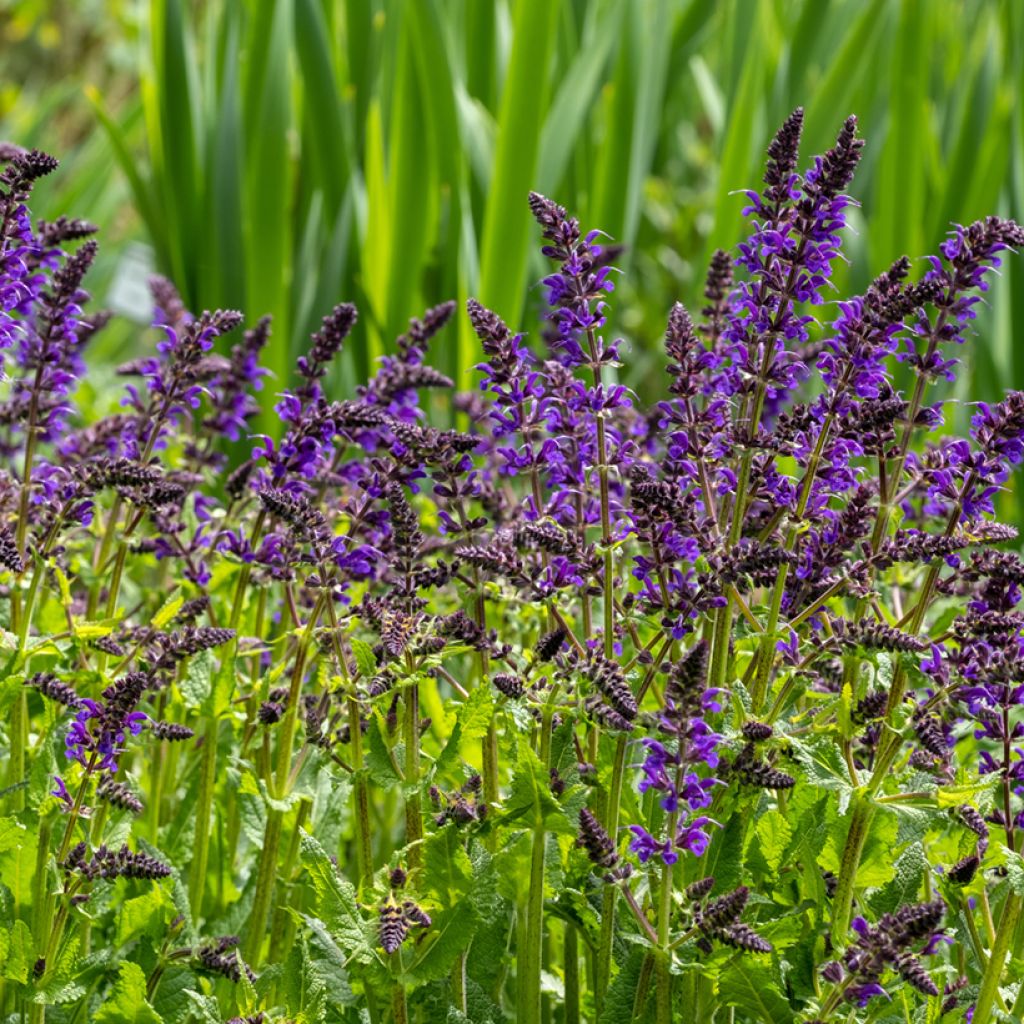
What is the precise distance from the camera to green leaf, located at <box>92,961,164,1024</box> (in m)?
1.83

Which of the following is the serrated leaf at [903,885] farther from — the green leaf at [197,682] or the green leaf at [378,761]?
the green leaf at [197,682]

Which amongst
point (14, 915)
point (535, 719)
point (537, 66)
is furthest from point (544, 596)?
point (537, 66)

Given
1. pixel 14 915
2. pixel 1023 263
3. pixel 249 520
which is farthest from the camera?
pixel 1023 263

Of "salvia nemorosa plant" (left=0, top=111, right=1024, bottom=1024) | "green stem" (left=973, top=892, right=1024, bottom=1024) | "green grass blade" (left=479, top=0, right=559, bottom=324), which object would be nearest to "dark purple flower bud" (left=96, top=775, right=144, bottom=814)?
"salvia nemorosa plant" (left=0, top=111, right=1024, bottom=1024)

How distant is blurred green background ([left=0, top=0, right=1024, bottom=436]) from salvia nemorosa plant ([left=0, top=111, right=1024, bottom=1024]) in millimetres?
1745

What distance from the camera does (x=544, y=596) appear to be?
6.03 ft

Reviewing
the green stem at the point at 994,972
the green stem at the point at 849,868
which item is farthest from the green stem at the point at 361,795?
the green stem at the point at 994,972

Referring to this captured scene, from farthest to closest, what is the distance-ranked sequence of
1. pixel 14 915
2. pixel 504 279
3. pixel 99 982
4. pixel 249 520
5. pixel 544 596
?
pixel 504 279 → pixel 249 520 → pixel 99 982 → pixel 14 915 → pixel 544 596

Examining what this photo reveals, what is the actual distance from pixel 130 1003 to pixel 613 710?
760 millimetres

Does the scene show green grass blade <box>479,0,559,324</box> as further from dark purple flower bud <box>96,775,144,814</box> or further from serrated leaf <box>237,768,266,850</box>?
dark purple flower bud <box>96,775,144,814</box>

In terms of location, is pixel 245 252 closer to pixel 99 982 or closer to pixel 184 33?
pixel 184 33

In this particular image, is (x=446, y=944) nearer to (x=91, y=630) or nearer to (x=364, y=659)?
(x=364, y=659)

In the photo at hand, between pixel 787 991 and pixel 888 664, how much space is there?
45cm

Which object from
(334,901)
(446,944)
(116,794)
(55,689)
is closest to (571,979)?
(446,944)
